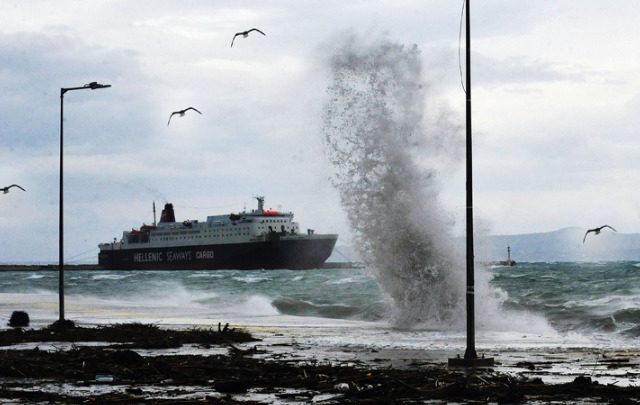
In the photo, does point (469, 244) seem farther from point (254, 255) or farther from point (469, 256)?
point (254, 255)

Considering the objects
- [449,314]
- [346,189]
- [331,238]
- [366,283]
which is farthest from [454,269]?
[331,238]

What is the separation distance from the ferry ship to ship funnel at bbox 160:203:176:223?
503 cm

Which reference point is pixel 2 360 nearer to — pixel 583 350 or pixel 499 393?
pixel 499 393

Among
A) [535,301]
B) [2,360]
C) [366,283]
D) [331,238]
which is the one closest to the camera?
[2,360]

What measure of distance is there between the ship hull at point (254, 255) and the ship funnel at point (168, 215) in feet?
33.2

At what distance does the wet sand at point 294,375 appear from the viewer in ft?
48.0

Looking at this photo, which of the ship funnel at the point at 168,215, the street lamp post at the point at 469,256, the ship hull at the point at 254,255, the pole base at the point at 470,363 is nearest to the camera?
the pole base at the point at 470,363

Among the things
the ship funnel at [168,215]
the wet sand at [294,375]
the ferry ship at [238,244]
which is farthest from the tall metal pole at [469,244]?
the ship funnel at [168,215]

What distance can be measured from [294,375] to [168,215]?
15281 centimetres

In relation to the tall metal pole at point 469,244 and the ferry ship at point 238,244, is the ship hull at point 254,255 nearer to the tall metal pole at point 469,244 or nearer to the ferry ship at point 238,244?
the ferry ship at point 238,244

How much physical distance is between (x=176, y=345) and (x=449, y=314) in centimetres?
1480

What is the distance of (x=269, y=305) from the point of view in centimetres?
5716

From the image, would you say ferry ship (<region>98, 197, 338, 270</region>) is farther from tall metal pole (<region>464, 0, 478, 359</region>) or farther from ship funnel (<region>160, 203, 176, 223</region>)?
tall metal pole (<region>464, 0, 478, 359</region>)

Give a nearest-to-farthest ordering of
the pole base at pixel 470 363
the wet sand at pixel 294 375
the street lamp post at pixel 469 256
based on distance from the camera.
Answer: the wet sand at pixel 294 375 < the pole base at pixel 470 363 < the street lamp post at pixel 469 256
